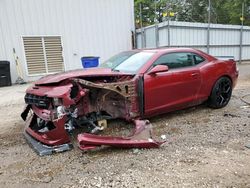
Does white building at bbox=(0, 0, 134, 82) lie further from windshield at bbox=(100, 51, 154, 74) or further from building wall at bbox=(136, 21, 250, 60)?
windshield at bbox=(100, 51, 154, 74)

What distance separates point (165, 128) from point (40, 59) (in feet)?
29.6

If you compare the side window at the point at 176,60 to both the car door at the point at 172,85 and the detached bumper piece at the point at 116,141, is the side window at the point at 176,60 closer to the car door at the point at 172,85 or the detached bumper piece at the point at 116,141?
the car door at the point at 172,85

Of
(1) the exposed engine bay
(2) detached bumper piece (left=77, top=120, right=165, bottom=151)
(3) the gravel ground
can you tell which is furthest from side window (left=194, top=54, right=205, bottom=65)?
(2) detached bumper piece (left=77, top=120, right=165, bottom=151)

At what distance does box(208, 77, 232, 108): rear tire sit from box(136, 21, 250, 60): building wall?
24.2ft

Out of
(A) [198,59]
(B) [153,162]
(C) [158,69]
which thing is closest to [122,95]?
(C) [158,69]

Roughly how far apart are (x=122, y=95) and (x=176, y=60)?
1553mm

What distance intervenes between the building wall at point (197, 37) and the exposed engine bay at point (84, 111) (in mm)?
9168

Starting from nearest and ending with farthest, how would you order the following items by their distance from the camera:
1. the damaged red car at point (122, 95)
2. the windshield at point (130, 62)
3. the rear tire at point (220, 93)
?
1. the damaged red car at point (122, 95)
2. the windshield at point (130, 62)
3. the rear tire at point (220, 93)

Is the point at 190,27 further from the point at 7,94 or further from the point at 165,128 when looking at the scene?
the point at 165,128

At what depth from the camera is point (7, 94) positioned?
8.97 metres

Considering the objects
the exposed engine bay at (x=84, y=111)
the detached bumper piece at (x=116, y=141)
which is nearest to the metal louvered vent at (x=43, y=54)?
the exposed engine bay at (x=84, y=111)

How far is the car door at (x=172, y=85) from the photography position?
4.64 metres

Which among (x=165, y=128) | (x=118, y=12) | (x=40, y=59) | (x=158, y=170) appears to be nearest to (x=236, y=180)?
(x=158, y=170)

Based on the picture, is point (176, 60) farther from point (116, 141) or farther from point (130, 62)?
point (116, 141)
